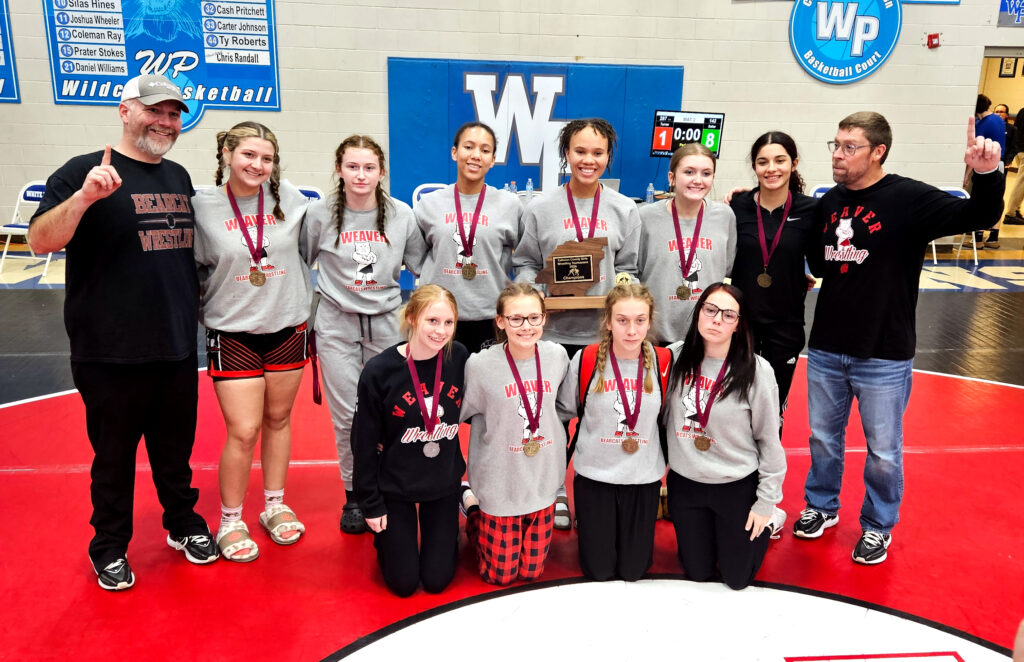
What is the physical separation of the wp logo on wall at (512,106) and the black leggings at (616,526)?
670 cm

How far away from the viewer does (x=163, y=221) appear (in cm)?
265

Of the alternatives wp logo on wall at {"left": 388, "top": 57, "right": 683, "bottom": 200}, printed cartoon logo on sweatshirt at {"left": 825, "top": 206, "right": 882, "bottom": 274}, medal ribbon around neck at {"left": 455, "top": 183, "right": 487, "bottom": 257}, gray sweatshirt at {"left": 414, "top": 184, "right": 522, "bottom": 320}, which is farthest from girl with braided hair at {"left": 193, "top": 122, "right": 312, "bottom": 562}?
wp logo on wall at {"left": 388, "top": 57, "right": 683, "bottom": 200}

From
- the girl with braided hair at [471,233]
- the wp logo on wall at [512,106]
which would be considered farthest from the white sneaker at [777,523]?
the wp logo on wall at [512,106]

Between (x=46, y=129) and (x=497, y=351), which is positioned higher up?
(x=46, y=129)

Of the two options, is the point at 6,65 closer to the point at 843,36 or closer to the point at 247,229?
the point at 247,229

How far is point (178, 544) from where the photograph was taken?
9.98 feet

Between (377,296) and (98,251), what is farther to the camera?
(377,296)

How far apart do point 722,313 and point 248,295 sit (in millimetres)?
1875

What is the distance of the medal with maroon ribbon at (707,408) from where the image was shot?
9.11 feet

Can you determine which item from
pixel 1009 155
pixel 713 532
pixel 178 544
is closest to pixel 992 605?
pixel 713 532

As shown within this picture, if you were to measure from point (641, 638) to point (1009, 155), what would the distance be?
12495 millimetres

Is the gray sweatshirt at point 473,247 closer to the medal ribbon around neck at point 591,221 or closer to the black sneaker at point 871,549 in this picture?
the medal ribbon around neck at point 591,221

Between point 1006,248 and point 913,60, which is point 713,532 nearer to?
point 913,60

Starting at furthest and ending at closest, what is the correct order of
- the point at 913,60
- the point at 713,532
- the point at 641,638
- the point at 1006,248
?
the point at 1006,248 → the point at 913,60 → the point at 713,532 → the point at 641,638
